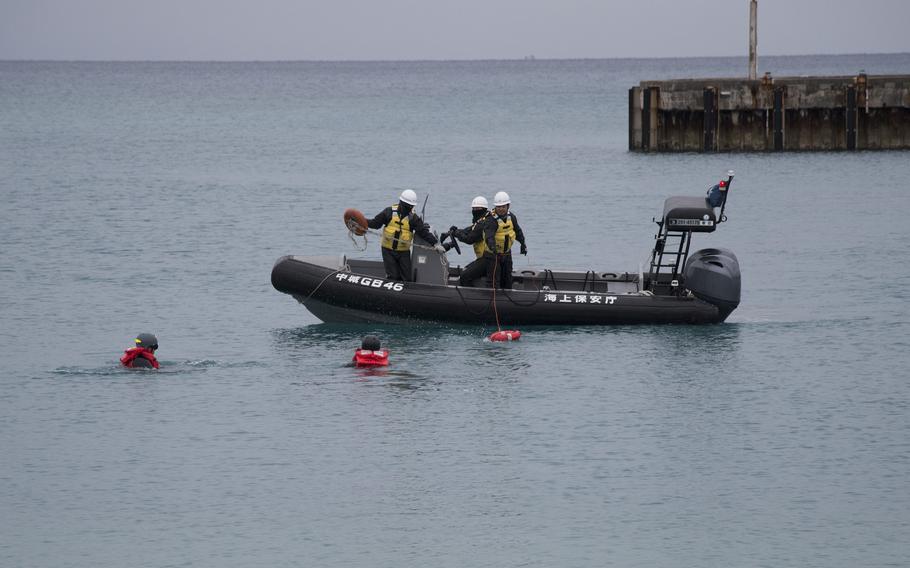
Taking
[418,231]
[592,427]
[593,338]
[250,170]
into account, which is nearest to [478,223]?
[418,231]

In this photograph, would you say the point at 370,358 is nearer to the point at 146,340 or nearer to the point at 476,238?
the point at 476,238

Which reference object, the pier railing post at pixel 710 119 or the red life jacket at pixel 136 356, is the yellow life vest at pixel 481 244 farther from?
the pier railing post at pixel 710 119

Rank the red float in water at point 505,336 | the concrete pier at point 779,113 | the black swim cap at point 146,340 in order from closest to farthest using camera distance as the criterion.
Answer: the black swim cap at point 146,340, the red float in water at point 505,336, the concrete pier at point 779,113

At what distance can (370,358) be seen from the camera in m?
19.1

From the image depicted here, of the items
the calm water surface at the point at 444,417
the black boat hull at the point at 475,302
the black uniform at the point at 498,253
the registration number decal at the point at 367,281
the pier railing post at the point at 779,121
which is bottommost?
the calm water surface at the point at 444,417

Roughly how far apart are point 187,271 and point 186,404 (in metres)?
12.0

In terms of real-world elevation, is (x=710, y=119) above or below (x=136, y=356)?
above

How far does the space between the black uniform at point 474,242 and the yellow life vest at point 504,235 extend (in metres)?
0.21

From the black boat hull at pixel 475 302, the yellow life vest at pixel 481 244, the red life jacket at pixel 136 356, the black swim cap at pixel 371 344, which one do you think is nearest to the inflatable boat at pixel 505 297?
the black boat hull at pixel 475 302

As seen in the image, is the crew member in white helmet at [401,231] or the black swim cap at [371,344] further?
the crew member in white helmet at [401,231]

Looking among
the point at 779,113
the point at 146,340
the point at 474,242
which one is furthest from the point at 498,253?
the point at 779,113

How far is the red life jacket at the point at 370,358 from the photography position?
19.1m

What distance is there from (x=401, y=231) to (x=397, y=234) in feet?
0.26

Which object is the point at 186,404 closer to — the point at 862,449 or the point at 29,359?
the point at 29,359
